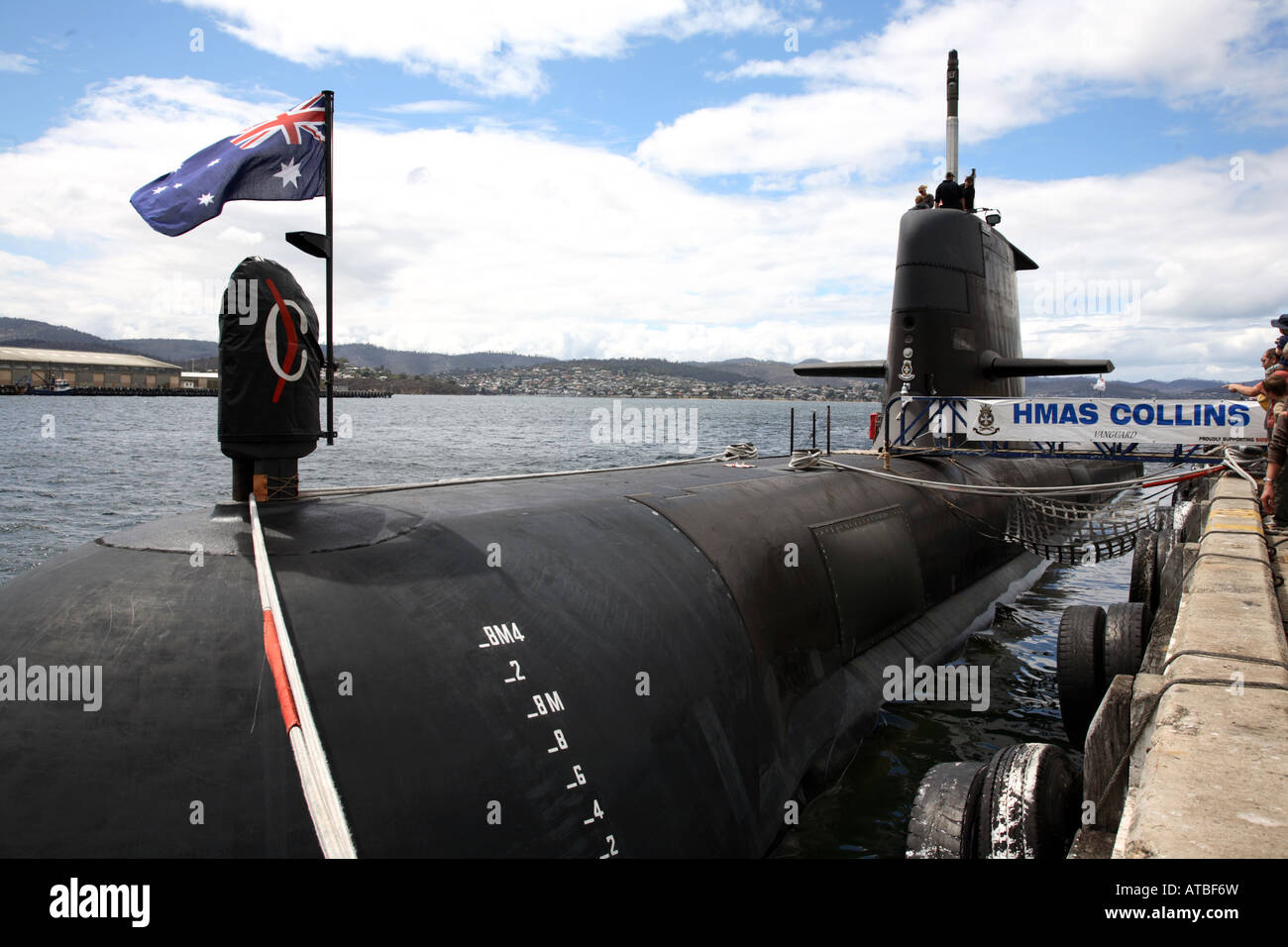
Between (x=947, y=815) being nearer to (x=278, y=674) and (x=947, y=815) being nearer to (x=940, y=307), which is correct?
(x=278, y=674)

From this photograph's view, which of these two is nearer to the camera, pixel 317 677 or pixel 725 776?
pixel 317 677

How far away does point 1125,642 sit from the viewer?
7715 mm

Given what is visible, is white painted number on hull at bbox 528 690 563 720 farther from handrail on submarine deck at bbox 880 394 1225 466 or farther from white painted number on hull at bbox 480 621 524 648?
handrail on submarine deck at bbox 880 394 1225 466

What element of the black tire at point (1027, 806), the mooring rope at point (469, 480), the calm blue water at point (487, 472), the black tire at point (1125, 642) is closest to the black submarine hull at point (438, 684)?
the mooring rope at point (469, 480)

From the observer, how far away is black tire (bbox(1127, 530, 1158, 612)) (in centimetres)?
1151

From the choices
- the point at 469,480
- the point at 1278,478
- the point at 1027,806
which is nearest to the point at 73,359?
the point at 469,480

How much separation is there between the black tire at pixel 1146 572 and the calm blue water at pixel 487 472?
1466mm

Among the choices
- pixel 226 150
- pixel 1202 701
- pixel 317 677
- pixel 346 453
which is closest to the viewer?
pixel 1202 701

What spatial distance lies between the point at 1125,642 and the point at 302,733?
6969 mm

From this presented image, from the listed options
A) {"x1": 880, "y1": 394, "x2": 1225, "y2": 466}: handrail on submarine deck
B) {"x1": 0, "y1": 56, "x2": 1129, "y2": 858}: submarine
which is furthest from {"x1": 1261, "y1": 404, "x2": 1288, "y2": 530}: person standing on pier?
{"x1": 880, "y1": 394, "x2": 1225, "y2": 466}: handrail on submarine deck

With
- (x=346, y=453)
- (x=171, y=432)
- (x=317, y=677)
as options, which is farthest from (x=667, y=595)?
(x=171, y=432)

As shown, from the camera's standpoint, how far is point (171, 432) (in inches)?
2173
